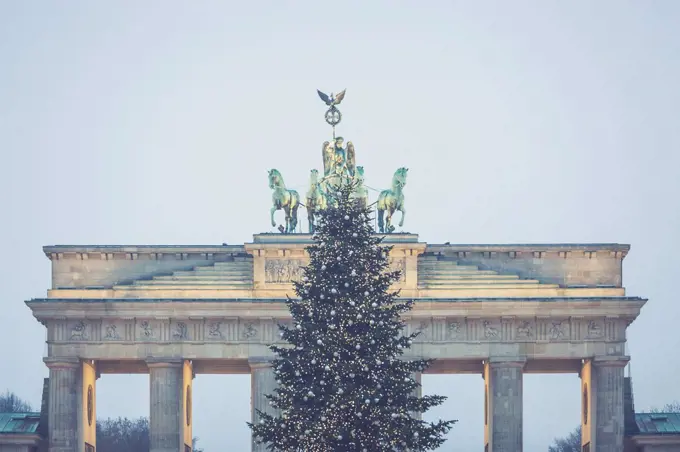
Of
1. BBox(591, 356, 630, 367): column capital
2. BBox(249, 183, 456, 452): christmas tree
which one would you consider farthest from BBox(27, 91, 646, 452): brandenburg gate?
BBox(249, 183, 456, 452): christmas tree

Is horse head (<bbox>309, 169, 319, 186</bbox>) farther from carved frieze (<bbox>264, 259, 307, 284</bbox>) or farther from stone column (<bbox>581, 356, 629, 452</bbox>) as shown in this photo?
stone column (<bbox>581, 356, 629, 452</bbox>)

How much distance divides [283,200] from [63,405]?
599 inches

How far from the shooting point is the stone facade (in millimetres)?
93625

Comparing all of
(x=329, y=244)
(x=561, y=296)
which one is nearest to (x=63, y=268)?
(x=561, y=296)

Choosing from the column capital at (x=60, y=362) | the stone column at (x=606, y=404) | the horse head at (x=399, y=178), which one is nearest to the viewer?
the stone column at (x=606, y=404)

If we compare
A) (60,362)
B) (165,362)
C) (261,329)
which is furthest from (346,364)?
(60,362)

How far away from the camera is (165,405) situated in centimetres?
9375

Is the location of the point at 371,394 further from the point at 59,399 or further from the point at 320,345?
the point at 59,399

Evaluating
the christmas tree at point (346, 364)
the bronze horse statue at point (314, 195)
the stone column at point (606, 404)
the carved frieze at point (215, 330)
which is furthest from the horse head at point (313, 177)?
the christmas tree at point (346, 364)

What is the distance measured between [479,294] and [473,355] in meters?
3.11

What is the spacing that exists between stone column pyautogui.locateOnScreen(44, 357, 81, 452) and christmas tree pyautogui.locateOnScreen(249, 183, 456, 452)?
3531 centimetres

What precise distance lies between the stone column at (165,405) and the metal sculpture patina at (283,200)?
8.94 m

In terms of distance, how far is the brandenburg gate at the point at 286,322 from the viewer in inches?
3688

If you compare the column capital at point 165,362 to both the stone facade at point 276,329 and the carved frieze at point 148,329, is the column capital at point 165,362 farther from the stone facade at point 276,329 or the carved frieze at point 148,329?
the carved frieze at point 148,329
